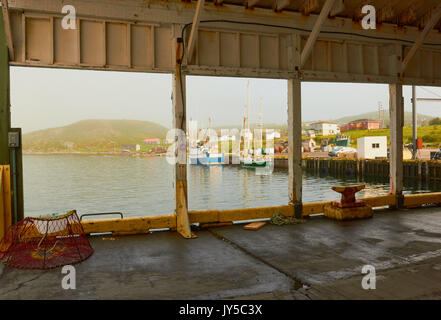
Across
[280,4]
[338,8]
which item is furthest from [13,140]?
[338,8]

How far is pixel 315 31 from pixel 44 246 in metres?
7.94

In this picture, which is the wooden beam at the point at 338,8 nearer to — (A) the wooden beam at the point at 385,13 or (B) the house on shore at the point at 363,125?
(A) the wooden beam at the point at 385,13

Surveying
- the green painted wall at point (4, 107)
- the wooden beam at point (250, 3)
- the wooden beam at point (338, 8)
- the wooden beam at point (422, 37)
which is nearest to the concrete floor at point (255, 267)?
the green painted wall at point (4, 107)

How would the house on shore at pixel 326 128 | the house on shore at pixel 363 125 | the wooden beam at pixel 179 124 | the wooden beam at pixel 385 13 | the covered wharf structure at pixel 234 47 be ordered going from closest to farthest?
1. the covered wharf structure at pixel 234 47
2. the wooden beam at pixel 179 124
3. the wooden beam at pixel 385 13
4. the house on shore at pixel 363 125
5. the house on shore at pixel 326 128

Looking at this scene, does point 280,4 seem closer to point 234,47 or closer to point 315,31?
point 315,31

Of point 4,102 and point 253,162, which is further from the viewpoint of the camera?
point 253,162

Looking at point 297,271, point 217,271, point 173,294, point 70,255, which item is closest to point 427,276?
point 297,271

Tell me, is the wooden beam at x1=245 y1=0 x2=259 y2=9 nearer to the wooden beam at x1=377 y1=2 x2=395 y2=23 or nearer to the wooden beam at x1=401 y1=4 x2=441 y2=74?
the wooden beam at x1=377 y1=2 x2=395 y2=23

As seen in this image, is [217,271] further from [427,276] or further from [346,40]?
[346,40]

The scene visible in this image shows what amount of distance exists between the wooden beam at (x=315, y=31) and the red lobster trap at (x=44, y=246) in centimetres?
680

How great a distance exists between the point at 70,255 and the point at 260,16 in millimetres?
7089

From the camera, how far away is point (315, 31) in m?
8.69

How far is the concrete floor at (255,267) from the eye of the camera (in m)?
4.43

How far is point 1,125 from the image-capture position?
279 inches
